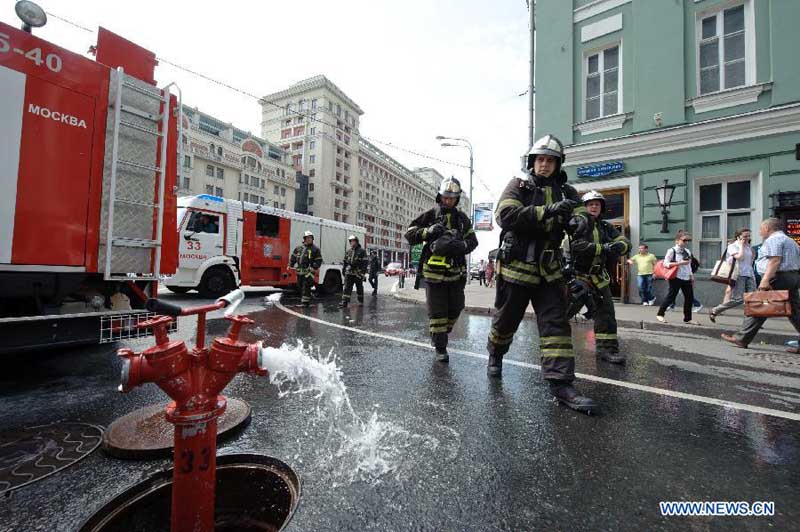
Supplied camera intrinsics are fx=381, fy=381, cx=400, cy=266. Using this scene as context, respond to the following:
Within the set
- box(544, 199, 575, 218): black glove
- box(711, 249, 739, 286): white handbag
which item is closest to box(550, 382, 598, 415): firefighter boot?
box(544, 199, 575, 218): black glove

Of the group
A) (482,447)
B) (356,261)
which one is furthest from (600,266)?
(356,261)

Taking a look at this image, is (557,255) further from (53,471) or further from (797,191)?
(797,191)

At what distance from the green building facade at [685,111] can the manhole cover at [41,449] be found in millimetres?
11582

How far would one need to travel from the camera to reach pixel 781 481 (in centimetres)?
183

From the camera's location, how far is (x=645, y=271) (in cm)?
970

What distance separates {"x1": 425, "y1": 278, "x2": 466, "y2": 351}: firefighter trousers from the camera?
159 inches

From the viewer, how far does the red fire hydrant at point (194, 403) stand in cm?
132

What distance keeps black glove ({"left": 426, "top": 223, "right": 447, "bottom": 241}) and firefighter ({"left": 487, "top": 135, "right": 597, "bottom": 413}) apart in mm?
789

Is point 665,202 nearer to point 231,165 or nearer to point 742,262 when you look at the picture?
point 742,262

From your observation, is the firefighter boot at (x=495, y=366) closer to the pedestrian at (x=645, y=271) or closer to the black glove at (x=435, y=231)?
the black glove at (x=435, y=231)

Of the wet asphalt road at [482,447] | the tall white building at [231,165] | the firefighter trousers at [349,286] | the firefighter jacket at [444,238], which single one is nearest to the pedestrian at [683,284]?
the wet asphalt road at [482,447]

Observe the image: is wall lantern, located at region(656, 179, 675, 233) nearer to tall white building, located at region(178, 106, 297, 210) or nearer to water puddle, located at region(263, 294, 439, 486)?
water puddle, located at region(263, 294, 439, 486)

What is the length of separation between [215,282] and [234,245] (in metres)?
1.20

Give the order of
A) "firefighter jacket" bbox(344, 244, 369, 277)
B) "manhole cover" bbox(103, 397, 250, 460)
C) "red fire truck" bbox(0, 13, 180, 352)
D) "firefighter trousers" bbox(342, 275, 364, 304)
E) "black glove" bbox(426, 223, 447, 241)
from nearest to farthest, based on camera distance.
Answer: "manhole cover" bbox(103, 397, 250, 460) → "red fire truck" bbox(0, 13, 180, 352) → "black glove" bbox(426, 223, 447, 241) → "firefighter trousers" bbox(342, 275, 364, 304) → "firefighter jacket" bbox(344, 244, 369, 277)
